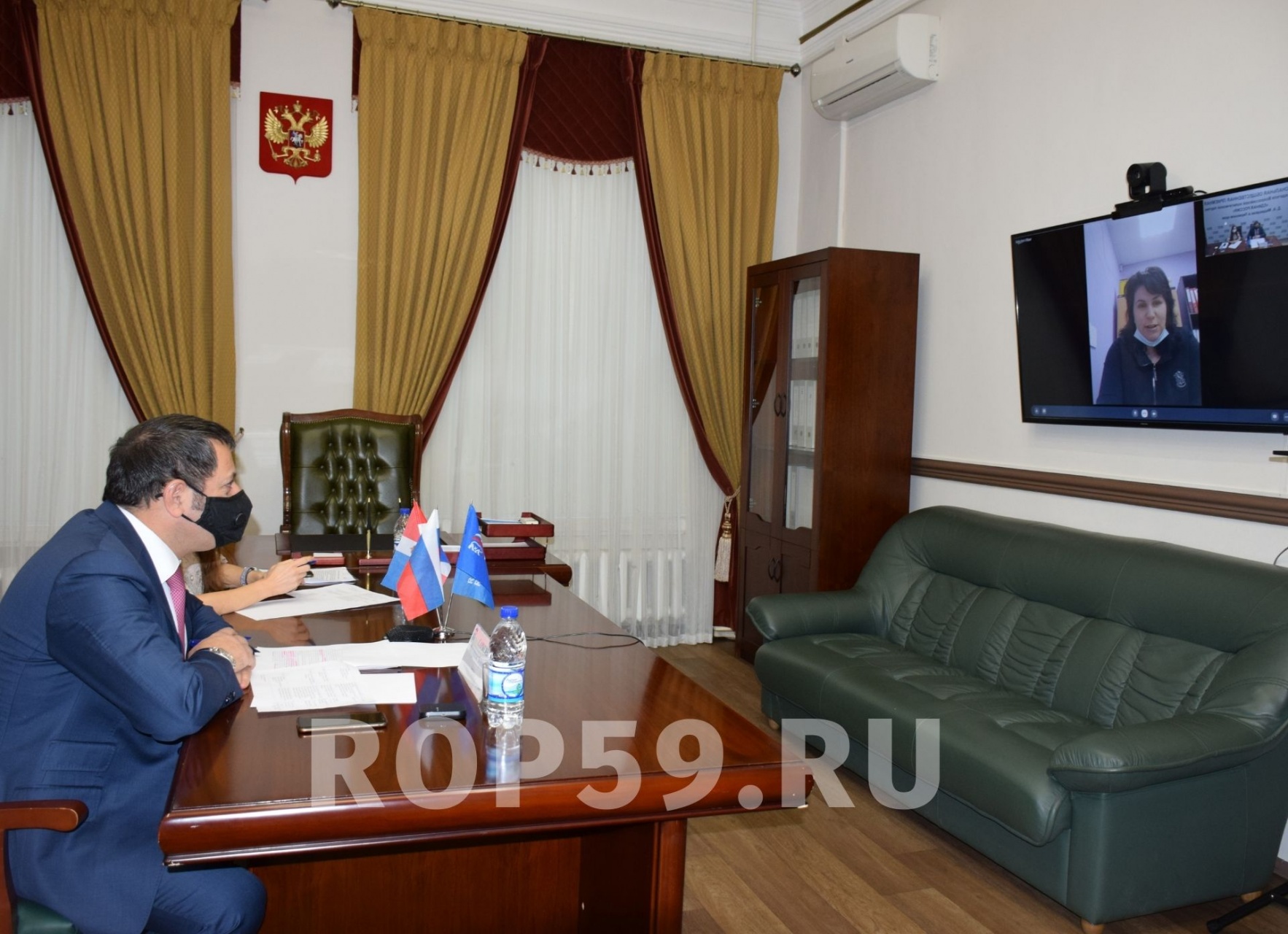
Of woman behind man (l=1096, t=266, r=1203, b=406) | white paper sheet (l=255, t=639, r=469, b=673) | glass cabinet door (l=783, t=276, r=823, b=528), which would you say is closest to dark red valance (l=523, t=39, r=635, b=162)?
glass cabinet door (l=783, t=276, r=823, b=528)

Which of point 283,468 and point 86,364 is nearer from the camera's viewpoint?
point 283,468

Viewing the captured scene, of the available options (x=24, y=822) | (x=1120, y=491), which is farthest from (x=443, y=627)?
(x=1120, y=491)

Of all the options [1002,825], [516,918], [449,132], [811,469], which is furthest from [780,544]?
[516,918]

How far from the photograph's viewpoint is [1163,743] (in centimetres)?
239

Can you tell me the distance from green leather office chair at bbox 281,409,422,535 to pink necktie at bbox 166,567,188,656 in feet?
7.00

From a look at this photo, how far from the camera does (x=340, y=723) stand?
165 cm

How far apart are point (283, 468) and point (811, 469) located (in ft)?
7.40

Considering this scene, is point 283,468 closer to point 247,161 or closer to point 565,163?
point 247,161

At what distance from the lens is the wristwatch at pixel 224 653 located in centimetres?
180

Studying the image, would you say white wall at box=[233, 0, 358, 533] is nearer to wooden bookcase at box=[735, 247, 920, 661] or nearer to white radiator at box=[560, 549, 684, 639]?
white radiator at box=[560, 549, 684, 639]

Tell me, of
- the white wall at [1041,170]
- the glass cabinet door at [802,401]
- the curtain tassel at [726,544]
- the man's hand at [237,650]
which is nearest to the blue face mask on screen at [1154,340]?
the white wall at [1041,170]

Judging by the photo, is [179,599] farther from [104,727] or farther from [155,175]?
[155,175]

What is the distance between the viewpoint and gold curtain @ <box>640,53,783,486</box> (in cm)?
515

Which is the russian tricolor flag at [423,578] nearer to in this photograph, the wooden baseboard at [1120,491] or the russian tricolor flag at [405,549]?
the russian tricolor flag at [405,549]
